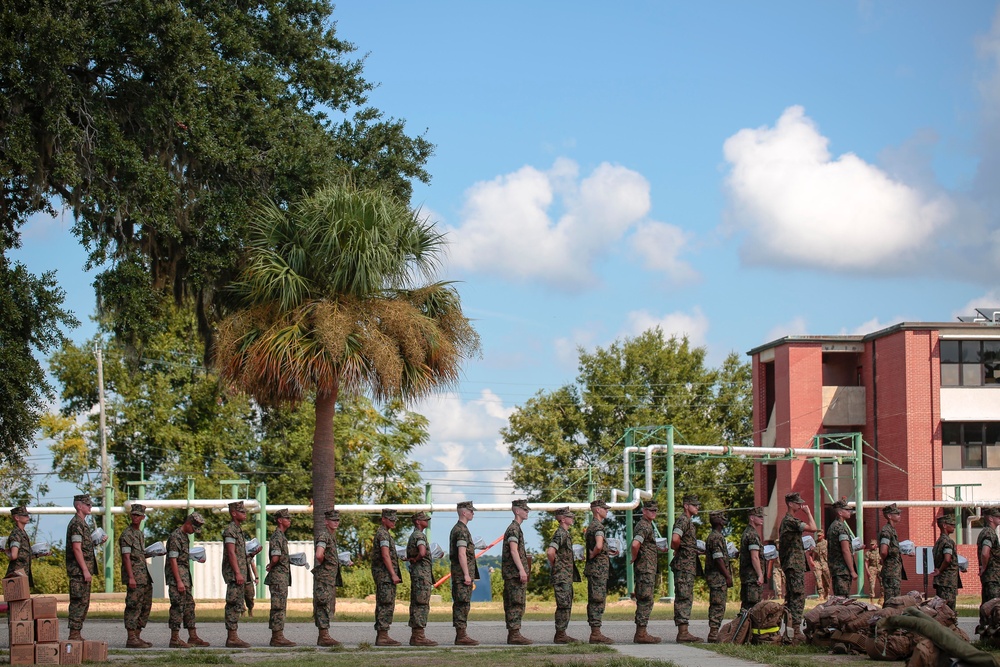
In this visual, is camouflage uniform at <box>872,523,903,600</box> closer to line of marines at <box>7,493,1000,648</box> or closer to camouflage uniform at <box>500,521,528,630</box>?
line of marines at <box>7,493,1000,648</box>

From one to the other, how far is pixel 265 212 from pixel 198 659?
11.8m

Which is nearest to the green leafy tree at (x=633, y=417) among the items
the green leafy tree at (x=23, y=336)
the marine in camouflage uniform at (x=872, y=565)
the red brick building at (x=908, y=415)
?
the red brick building at (x=908, y=415)

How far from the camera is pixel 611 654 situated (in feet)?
46.5

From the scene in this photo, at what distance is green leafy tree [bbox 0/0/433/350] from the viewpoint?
20797mm

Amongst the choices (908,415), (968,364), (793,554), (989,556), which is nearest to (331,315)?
(793,554)

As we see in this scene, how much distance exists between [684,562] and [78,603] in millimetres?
8139

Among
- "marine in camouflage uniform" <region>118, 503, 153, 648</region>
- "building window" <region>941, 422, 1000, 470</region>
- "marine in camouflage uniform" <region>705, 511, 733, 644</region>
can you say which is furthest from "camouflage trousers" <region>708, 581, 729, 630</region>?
"building window" <region>941, 422, 1000, 470</region>

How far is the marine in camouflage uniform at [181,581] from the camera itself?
16281 mm

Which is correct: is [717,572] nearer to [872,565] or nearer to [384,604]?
[384,604]

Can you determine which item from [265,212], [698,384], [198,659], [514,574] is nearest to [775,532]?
[698,384]

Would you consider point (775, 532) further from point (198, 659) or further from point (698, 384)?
point (198, 659)

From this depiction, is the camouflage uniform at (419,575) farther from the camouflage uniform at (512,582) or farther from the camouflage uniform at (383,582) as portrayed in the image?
the camouflage uniform at (512,582)

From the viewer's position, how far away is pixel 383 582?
16.9m

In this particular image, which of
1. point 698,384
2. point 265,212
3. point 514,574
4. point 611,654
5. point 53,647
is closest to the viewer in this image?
point 53,647
